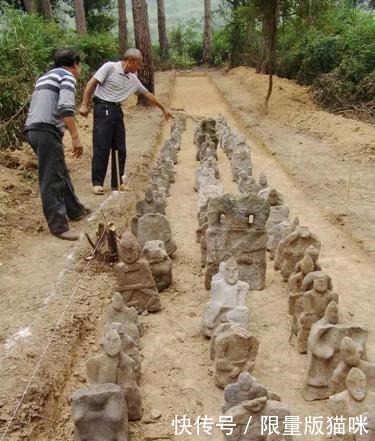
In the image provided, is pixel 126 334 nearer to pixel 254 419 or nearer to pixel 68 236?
pixel 254 419

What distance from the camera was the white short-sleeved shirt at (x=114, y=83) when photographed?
283 inches

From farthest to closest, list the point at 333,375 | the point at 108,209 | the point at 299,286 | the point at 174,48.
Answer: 1. the point at 174,48
2. the point at 108,209
3. the point at 299,286
4. the point at 333,375

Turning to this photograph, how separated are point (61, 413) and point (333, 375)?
5.57ft

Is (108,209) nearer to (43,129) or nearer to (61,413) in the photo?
(43,129)

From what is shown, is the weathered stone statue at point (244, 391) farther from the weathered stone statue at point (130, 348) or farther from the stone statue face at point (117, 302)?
the stone statue face at point (117, 302)

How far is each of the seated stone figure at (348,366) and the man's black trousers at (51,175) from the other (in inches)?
136

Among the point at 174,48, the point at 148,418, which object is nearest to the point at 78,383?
the point at 148,418

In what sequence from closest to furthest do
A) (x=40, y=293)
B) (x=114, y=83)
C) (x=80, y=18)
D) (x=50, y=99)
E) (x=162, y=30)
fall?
(x=40, y=293) → (x=50, y=99) → (x=114, y=83) → (x=80, y=18) → (x=162, y=30)

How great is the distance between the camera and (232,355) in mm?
3795

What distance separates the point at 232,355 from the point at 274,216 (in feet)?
8.38

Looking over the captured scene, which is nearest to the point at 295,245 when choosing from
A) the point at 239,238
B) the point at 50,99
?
the point at 239,238

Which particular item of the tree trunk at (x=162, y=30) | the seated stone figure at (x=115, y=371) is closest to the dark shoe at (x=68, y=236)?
the seated stone figure at (x=115, y=371)

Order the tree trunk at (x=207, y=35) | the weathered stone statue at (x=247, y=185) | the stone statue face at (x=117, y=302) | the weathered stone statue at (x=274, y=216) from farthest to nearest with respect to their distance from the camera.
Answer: the tree trunk at (x=207, y=35)
the weathered stone statue at (x=247, y=185)
the weathered stone statue at (x=274, y=216)
the stone statue face at (x=117, y=302)

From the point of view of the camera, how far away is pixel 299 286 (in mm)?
4684
